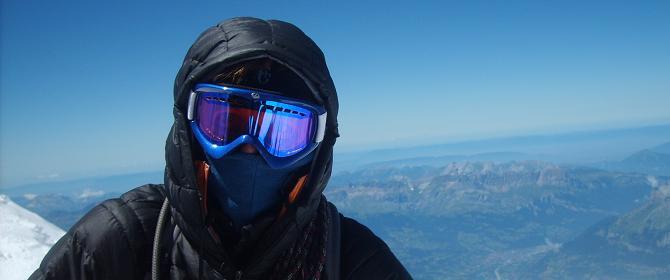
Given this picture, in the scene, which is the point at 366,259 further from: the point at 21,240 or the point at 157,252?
the point at 21,240

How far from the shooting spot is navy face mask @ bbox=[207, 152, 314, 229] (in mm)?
2316

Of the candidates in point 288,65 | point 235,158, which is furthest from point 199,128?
point 288,65

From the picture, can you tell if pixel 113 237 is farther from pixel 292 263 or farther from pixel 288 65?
pixel 288 65

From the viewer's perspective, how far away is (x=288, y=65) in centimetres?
214

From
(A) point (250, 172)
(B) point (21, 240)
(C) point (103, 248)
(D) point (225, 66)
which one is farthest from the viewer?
(B) point (21, 240)

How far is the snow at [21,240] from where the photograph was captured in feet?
26.1

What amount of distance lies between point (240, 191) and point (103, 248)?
0.68 meters

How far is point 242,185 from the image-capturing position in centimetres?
231

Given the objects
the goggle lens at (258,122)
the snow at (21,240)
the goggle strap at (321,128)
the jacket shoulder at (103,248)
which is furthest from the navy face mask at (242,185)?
the snow at (21,240)

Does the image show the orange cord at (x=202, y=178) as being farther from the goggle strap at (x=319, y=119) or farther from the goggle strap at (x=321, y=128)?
the goggle strap at (x=321, y=128)

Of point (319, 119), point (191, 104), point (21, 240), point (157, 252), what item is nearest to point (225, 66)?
point (191, 104)

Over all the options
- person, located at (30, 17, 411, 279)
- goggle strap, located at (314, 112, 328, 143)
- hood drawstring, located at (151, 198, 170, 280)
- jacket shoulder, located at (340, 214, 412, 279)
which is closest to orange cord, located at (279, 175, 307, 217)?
person, located at (30, 17, 411, 279)

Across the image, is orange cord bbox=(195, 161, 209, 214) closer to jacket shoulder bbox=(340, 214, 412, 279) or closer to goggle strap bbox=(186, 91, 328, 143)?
goggle strap bbox=(186, 91, 328, 143)

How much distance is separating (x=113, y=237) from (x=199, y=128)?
0.67 meters
